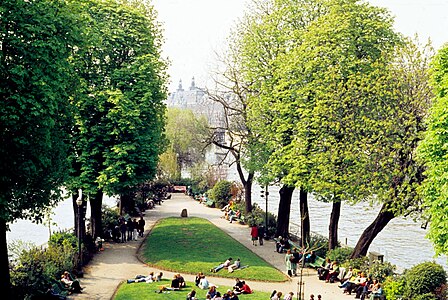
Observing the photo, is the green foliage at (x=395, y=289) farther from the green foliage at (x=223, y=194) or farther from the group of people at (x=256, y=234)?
the green foliage at (x=223, y=194)

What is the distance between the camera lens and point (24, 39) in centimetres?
2041

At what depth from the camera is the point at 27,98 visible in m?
19.8

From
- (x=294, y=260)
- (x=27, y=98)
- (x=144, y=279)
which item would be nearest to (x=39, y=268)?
(x=144, y=279)

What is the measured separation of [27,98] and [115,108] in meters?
13.3

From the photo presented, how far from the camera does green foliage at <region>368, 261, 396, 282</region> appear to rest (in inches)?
990

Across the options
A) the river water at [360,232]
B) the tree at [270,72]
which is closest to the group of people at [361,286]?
the river water at [360,232]

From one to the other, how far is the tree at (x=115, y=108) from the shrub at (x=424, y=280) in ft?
55.9

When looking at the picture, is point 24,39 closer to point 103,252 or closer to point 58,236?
point 58,236

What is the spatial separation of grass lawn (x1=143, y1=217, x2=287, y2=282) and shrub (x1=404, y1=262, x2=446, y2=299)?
693cm

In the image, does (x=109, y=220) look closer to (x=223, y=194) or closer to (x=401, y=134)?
(x=223, y=194)

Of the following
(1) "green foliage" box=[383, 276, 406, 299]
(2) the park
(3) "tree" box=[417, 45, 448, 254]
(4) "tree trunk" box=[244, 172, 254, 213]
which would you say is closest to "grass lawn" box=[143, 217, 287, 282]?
(2) the park

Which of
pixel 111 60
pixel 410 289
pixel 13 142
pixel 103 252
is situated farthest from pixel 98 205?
pixel 410 289

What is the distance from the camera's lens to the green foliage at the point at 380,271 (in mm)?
25156

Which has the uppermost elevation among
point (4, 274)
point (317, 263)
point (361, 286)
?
point (4, 274)
